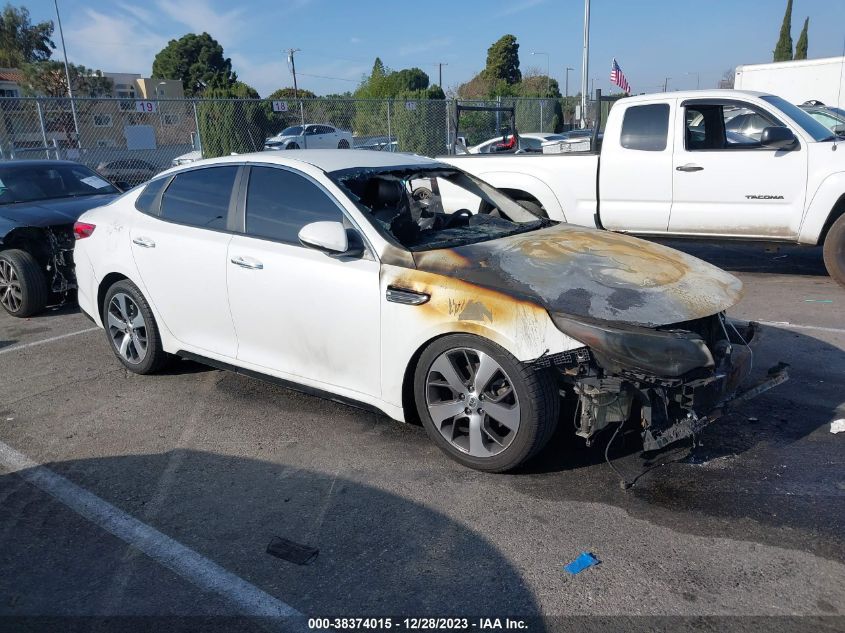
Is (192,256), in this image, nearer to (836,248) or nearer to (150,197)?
(150,197)

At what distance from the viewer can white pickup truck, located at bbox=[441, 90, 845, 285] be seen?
23.0ft

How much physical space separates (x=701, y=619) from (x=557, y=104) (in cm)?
2510

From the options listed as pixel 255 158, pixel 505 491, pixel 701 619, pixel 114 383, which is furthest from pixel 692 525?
pixel 114 383

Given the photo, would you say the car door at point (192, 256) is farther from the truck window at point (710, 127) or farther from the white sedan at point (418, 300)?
the truck window at point (710, 127)

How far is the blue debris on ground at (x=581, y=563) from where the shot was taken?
2.89 meters

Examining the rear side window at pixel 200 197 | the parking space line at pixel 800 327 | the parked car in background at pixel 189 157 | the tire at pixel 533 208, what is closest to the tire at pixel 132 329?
the rear side window at pixel 200 197

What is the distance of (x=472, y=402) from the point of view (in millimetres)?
3580

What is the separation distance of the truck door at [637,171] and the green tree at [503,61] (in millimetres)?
62439

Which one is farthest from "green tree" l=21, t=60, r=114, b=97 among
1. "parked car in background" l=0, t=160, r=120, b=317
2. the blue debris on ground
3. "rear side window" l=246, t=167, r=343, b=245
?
the blue debris on ground

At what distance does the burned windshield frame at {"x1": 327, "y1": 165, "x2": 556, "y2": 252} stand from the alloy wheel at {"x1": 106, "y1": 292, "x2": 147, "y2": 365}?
2009 mm

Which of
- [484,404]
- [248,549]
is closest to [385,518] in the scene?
[248,549]

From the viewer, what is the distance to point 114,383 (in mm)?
5258

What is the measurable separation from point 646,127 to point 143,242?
5.47 meters

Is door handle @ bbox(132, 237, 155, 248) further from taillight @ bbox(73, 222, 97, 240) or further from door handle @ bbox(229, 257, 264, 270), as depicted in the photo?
door handle @ bbox(229, 257, 264, 270)
